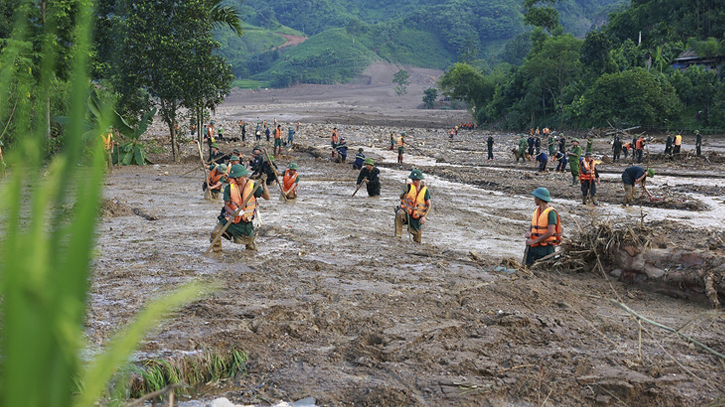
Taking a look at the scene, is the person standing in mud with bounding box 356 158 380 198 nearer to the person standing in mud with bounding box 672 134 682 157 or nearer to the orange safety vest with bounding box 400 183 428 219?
the orange safety vest with bounding box 400 183 428 219

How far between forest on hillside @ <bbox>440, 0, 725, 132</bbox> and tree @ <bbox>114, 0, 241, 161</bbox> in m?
32.4

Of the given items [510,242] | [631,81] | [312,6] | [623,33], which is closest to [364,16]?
[312,6]

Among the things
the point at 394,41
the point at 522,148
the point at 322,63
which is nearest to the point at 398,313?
the point at 522,148

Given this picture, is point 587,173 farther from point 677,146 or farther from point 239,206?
point 677,146

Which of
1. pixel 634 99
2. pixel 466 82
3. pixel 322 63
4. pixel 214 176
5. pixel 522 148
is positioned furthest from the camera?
pixel 322 63

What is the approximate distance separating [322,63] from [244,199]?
121 metres

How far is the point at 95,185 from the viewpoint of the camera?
0.68m

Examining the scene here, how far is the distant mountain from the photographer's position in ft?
419

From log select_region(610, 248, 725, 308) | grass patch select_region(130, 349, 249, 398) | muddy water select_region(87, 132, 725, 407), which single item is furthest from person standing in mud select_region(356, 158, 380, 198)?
grass patch select_region(130, 349, 249, 398)

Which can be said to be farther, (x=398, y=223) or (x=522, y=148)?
(x=522, y=148)

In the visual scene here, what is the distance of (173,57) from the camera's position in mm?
23531

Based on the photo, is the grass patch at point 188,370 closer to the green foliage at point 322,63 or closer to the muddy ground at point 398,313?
the muddy ground at point 398,313

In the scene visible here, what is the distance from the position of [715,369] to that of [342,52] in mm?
129457

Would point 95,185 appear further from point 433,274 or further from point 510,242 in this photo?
point 510,242
